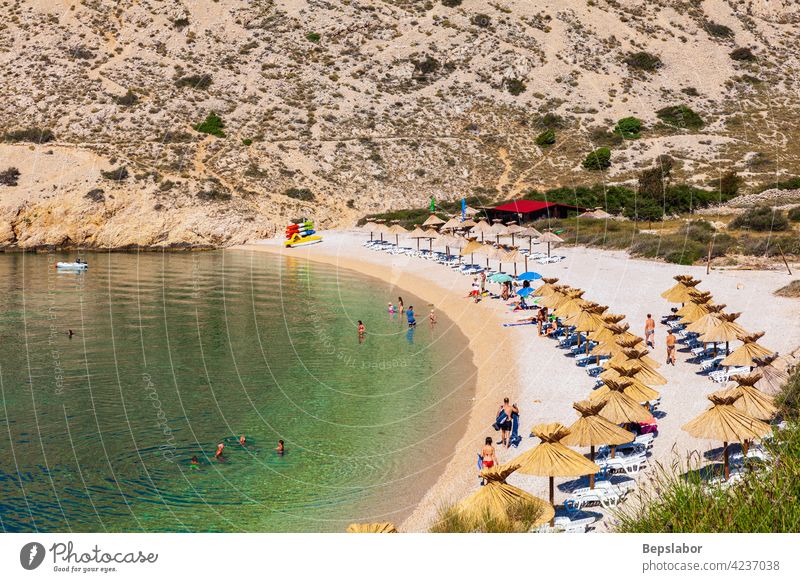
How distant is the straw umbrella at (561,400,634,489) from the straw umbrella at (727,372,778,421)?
273 cm

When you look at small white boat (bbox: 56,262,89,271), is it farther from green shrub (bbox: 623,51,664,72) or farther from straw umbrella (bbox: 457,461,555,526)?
green shrub (bbox: 623,51,664,72)

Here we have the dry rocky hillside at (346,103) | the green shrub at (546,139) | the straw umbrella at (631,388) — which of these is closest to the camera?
the straw umbrella at (631,388)

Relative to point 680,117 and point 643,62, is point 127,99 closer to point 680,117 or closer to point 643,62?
point 680,117

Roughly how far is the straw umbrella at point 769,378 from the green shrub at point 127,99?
87.3m

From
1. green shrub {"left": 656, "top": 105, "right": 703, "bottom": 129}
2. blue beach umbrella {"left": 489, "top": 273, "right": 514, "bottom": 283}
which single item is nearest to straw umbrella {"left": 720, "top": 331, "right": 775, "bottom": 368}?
blue beach umbrella {"left": 489, "top": 273, "right": 514, "bottom": 283}

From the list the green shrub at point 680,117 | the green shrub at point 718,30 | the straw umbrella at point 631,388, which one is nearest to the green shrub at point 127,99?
the green shrub at point 680,117

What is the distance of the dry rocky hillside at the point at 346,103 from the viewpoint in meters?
82.3

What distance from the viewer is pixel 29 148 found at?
275 ft

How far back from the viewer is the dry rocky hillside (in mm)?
82312

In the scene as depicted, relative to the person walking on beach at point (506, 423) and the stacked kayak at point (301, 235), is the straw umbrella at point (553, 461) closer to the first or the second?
the person walking on beach at point (506, 423)

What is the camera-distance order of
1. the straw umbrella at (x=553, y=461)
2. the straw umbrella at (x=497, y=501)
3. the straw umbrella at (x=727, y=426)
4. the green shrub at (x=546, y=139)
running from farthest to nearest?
the green shrub at (x=546, y=139) → the straw umbrella at (x=727, y=426) → the straw umbrella at (x=553, y=461) → the straw umbrella at (x=497, y=501)

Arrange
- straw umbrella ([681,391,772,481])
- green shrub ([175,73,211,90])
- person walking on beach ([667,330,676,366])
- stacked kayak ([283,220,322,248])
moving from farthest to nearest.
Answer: green shrub ([175,73,211,90]) → stacked kayak ([283,220,322,248]) → person walking on beach ([667,330,676,366]) → straw umbrella ([681,391,772,481])

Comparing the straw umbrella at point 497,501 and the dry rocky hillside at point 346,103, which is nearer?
the straw umbrella at point 497,501

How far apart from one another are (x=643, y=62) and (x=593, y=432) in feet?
342
